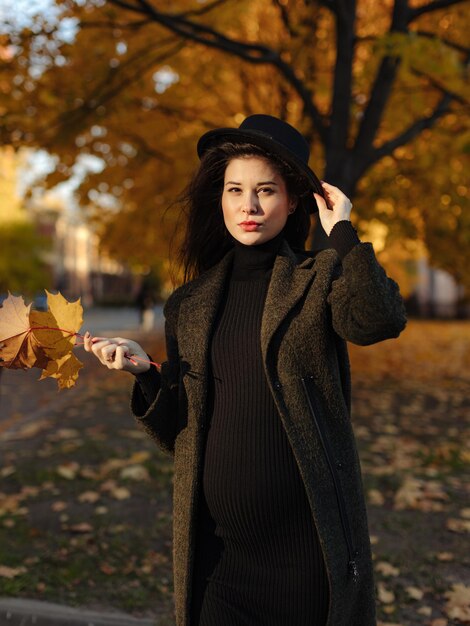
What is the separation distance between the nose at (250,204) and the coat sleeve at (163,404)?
41 centimetres

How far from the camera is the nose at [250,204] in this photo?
6.63 feet

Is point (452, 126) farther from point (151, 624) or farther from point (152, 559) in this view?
point (151, 624)

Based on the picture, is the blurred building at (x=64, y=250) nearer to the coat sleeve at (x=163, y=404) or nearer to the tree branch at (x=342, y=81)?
the tree branch at (x=342, y=81)

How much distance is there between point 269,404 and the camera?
1.89m

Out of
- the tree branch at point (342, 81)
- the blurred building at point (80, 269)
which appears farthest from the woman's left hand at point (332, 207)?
the blurred building at point (80, 269)

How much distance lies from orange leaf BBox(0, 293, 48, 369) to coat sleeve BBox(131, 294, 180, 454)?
0.34 metres

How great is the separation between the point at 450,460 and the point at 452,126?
5044mm

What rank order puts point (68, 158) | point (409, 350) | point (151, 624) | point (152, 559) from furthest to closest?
1. point (409, 350)
2. point (68, 158)
3. point (152, 559)
4. point (151, 624)

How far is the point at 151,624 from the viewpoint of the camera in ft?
11.1

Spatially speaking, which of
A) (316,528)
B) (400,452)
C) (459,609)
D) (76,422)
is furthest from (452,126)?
(316,528)

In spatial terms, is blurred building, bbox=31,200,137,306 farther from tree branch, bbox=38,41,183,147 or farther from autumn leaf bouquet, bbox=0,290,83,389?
autumn leaf bouquet, bbox=0,290,83,389

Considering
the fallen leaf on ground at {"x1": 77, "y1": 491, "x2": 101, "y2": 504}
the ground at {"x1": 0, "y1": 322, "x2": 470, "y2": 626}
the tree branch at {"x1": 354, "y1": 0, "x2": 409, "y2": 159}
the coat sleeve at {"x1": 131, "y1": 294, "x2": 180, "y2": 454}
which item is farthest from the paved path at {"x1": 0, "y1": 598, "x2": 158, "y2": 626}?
the tree branch at {"x1": 354, "y1": 0, "x2": 409, "y2": 159}

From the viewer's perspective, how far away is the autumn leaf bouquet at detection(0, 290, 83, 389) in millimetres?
1858

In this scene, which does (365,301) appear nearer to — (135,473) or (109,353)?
(109,353)
